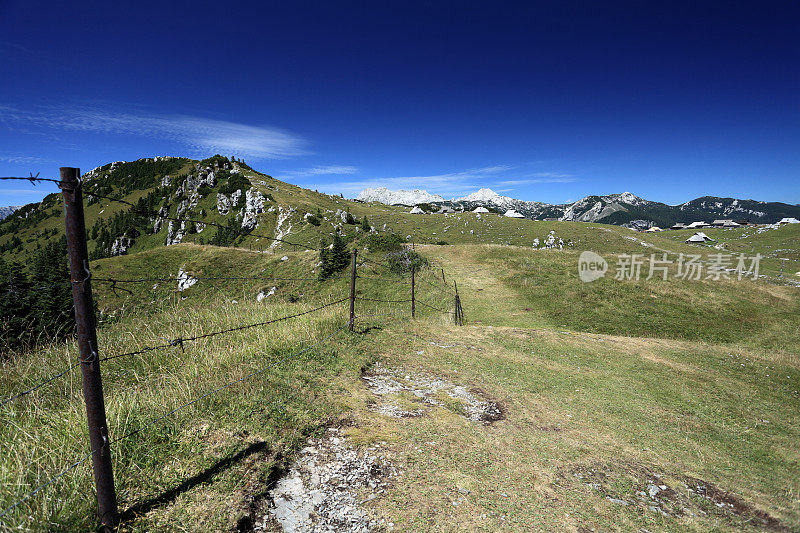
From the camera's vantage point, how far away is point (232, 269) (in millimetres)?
38562

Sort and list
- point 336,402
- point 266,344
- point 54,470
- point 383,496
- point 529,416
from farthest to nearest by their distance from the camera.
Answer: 1. point 266,344
2. point 529,416
3. point 336,402
4. point 383,496
5. point 54,470

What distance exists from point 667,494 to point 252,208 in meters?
98.3

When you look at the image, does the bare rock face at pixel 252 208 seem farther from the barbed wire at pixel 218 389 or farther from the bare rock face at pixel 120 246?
the barbed wire at pixel 218 389

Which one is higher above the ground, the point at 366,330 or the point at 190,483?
the point at 190,483

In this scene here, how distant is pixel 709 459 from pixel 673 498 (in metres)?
2.37

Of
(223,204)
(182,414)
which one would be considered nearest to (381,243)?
(182,414)

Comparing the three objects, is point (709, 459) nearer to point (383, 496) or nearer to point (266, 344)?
point (383, 496)

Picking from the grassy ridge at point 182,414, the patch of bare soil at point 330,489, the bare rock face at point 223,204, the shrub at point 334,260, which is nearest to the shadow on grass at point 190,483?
the grassy ridge at point 182,414

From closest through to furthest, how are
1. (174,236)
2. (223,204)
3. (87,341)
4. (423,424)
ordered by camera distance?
(87,341)
(423,424)
(223,204)
(174,236)

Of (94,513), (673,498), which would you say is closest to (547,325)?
(673,498)

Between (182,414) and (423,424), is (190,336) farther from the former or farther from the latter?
(423,424)

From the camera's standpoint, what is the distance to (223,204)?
3984 inches

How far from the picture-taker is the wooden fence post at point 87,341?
312 centimetres

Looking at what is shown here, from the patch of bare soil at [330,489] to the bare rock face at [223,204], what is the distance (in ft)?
356
